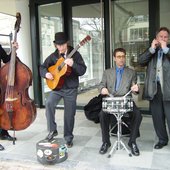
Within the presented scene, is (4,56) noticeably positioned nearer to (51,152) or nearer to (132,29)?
(51,152)

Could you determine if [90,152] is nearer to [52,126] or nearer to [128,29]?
[52,126]

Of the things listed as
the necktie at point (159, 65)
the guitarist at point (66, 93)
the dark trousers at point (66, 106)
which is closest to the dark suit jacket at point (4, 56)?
the guitarist at point (66, 93)

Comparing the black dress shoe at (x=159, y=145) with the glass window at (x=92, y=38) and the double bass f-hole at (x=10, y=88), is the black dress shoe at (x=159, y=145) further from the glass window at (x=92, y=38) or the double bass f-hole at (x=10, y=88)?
the glass window at (x=92, y=38)

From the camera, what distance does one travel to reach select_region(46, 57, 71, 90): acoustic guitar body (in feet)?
10.9

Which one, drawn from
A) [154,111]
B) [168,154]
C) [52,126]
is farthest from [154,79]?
[52,126]

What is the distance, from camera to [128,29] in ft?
16.4

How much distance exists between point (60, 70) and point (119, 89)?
0.72 meters

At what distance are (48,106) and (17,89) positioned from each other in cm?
42

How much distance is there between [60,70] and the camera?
338cm

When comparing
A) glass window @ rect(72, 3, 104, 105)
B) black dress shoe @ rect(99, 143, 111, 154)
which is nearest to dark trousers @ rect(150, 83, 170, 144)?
Result: black dress shoe @ rect(99, 143, 111, 154)

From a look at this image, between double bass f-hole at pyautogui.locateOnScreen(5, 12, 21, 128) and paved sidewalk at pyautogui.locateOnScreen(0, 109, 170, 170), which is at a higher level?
double bass f-hole at pyautogui.locateOnScreen(5, 12, 21, 128)

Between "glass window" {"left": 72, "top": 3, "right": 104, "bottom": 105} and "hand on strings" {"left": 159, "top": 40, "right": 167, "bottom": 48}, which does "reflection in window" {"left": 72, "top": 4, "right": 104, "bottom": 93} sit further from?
"hand on strings" {"left": 159, "top": 40, "right": 167, "bottom": 48}

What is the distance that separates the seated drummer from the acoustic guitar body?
45 cm

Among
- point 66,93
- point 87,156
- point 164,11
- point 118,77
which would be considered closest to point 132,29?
point 164,11
